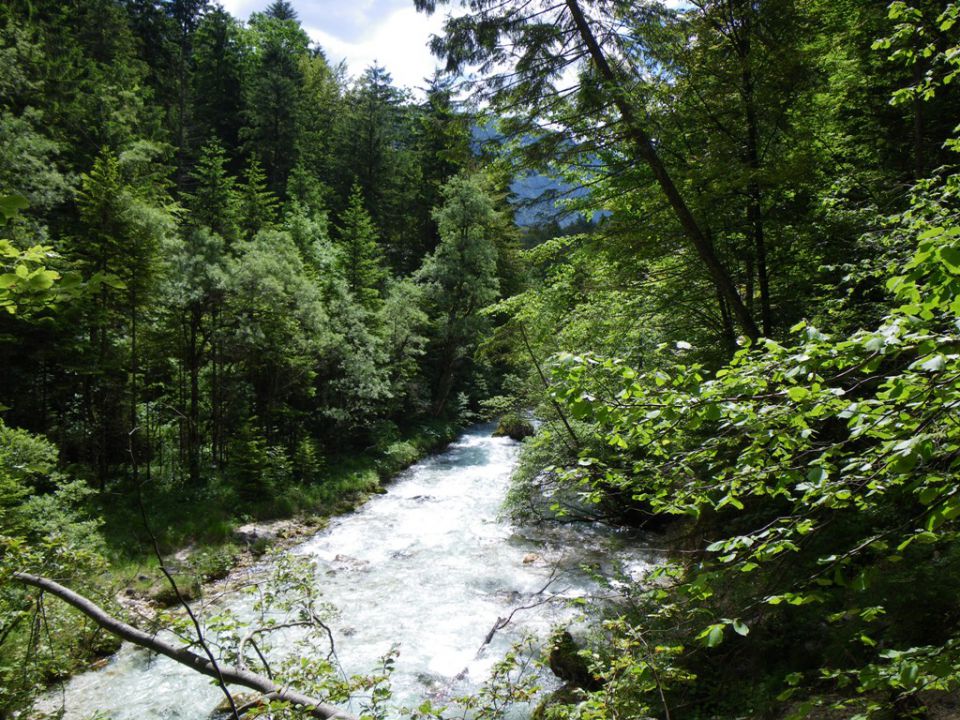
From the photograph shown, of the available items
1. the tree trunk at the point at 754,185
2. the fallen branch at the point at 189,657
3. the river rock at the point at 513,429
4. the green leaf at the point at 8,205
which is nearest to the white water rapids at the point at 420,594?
the fallen branch at the point at 189,657

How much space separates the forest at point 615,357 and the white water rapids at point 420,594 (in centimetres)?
73

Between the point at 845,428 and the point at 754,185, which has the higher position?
the point at 754,185

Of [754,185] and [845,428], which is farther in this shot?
[754,185]

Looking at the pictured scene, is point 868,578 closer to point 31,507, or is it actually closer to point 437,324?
point 31,507

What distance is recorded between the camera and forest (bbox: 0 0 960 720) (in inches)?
97.9

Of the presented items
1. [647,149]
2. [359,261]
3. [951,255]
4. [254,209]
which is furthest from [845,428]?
[254,209]

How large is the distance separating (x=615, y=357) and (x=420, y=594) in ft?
25.2

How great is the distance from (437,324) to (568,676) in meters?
19.4

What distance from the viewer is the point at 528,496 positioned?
10.9m

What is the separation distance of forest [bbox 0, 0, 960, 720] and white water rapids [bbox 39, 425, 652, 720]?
2.39ft

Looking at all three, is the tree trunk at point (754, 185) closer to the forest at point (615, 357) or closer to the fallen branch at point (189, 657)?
the forest at point (615, 357)

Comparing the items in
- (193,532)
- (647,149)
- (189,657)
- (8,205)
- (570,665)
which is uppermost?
(647,149)

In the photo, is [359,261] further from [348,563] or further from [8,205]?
[8,205]

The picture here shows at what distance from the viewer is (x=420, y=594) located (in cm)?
1013
